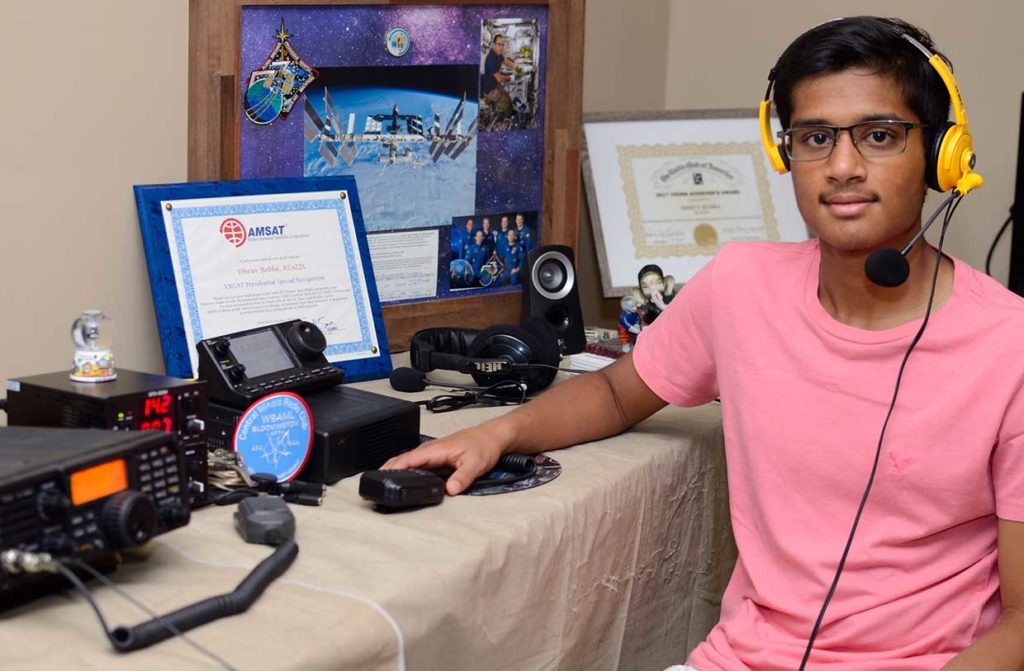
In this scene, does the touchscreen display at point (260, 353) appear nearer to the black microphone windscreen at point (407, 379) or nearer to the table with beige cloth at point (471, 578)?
the table with beige cloth at point (471, 578)

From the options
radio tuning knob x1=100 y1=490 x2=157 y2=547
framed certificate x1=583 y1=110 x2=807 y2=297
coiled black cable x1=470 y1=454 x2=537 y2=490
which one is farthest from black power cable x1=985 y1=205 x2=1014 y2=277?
radio tuning knob x1=100 y1=490 x2=157 y2=547

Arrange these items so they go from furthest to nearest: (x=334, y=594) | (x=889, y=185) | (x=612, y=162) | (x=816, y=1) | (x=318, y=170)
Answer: (x=816, y=1)
(x=612, y=162)
(x=318, y=170)
(x=889, y=185)
(x=334, y=594)

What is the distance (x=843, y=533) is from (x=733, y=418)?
0.19 metres

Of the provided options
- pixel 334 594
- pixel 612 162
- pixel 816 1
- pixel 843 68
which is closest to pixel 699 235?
pixel 612 162

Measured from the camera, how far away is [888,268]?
1271mm

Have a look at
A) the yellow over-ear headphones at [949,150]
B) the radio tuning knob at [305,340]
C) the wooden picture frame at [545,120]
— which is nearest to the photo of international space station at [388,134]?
the wooden picture frame at [545,120]

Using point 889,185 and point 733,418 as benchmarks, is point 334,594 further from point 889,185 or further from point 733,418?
point 889,185

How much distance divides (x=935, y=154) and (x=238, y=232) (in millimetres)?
892

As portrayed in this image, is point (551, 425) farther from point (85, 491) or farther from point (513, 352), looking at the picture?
point (85, 491)

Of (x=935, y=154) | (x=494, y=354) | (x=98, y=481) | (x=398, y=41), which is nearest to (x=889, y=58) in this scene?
(x=935, y=154)

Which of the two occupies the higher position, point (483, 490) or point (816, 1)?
point (816, 1)

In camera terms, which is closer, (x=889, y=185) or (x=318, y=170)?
(x=889, y=185)

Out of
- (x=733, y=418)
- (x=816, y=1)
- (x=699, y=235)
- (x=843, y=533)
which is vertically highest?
(x=816, y=1)

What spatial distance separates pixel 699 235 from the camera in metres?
2.38
